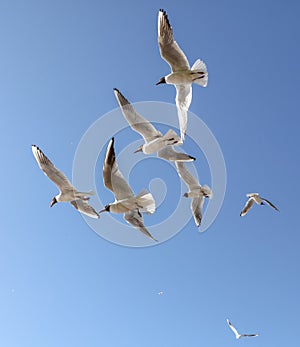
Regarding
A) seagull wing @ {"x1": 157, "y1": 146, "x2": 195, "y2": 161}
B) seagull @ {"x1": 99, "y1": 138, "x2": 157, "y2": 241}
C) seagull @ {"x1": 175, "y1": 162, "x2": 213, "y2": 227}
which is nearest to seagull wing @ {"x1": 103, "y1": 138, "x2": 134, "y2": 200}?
seagull @ {"x1": 99, "y1": 138, "x2": 157, "y2": 241}

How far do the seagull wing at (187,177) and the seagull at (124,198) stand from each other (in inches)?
77.8

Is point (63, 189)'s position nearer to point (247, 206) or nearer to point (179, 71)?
point (179, 71)

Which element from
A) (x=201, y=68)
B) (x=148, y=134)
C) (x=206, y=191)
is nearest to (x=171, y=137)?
(x=148, y=134)

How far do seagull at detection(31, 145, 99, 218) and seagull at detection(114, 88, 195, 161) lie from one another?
1.73 m

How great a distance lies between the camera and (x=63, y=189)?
11594mm

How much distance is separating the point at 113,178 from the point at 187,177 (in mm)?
2601

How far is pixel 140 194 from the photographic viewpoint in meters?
10.2

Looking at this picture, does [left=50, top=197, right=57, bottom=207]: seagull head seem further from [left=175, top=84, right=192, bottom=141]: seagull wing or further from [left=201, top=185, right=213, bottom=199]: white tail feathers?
[left=175, top=84, right=192, bottom=141]: seagull wing

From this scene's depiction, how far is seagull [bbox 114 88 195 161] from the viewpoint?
10.6m

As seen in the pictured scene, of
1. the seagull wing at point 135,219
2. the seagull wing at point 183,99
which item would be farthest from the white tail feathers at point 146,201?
the seagull wing at point 183,99

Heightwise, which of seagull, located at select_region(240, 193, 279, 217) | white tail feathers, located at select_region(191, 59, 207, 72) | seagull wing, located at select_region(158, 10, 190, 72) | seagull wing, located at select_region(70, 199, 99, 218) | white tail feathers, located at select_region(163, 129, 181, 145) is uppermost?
seagull wing, located at select_region(158, 10, 190, 72)

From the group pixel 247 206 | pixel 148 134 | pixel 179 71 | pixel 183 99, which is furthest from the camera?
pixel 247 206

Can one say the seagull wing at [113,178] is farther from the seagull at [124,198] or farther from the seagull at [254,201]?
the seagull at [254,201]

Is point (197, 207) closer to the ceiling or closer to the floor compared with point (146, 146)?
closer to the floor
